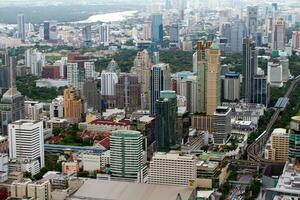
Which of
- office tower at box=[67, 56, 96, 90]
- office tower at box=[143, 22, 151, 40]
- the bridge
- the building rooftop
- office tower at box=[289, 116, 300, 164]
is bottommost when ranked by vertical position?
the bridge

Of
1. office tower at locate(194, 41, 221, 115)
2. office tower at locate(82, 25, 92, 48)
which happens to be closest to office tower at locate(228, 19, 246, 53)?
office tower at locate(82, 25, 92, 48)

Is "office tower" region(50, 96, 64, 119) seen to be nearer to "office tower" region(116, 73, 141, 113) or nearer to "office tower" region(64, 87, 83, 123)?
"office tower" region(64, 87, 83, 123)

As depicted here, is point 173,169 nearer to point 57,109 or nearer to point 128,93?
point 57,109

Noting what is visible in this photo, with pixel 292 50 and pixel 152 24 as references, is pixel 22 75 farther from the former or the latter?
pixel 292 50

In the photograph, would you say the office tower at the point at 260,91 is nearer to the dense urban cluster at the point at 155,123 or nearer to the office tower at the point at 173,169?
the dense urban cluster at the point at 155,123

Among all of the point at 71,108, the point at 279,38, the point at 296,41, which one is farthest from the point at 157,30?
the point at 71,108

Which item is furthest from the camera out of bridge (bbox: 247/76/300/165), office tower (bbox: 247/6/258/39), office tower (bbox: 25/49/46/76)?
office tower (bbox: 247/6/258/39)

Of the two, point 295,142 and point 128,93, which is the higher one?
point 128,93
